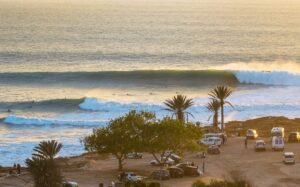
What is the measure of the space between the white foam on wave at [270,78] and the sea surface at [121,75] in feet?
0.39

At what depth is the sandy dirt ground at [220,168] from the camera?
4788 centimetres

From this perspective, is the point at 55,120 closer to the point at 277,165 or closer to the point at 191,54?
the point at 277,165

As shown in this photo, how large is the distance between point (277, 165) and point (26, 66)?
65.1m

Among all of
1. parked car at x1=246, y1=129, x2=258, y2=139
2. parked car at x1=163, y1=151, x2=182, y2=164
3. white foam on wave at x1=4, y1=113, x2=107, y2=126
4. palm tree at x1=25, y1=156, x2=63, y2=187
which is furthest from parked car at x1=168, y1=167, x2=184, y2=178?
white foam on wave at x1=4, y1=113, x2=107, y2=126

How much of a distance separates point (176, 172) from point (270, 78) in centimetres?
5535

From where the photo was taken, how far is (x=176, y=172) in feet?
159

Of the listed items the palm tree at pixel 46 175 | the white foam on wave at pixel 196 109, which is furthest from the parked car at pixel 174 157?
the white foam on wave at pixel 196 109

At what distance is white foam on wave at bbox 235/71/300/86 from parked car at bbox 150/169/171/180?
52944 millimetres

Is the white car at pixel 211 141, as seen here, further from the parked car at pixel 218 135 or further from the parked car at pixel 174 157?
the parked car at pixel 174 157

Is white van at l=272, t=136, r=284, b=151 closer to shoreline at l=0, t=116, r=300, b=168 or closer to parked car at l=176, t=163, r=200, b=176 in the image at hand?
shoreline at l=0, t=116, r=300, b=168

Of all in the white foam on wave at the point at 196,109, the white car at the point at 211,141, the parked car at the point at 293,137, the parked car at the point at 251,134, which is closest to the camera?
the white car at the point at 211,141

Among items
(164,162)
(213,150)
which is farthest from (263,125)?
(164,162)

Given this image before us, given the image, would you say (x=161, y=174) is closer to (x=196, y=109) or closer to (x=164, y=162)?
(x=164, y=162)

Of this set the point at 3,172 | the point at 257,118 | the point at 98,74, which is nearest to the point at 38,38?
A: the point at 98,74
